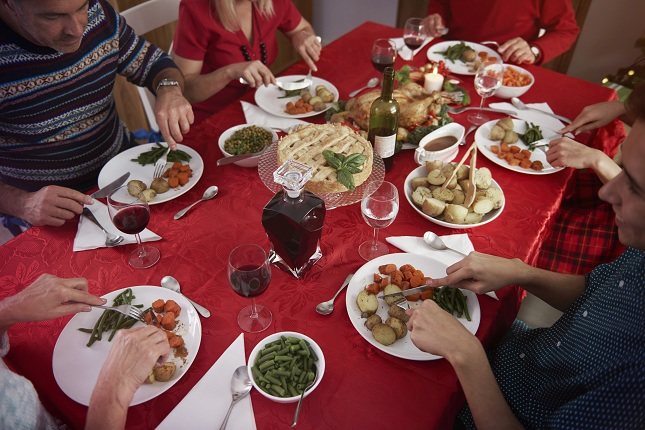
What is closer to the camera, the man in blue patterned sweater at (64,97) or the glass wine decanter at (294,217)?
the glass wine decanter at (294,217)

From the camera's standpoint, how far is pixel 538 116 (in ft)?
6.91

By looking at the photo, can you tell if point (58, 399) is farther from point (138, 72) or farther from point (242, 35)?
point (242, 35)

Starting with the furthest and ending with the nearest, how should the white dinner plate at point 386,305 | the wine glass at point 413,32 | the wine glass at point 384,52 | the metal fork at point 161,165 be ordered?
1. the wine glass at point 413,32
2. the wine glass at point 384,52
3. the metal fork at point 161,165
4. the white dinner plate at point 386,305

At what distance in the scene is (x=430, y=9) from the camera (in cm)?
308

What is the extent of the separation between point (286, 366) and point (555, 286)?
2.91 feet

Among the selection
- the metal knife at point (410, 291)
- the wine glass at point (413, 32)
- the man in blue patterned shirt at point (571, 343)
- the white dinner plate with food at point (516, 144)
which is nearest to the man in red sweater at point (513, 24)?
the wine glass at point (413, 32)

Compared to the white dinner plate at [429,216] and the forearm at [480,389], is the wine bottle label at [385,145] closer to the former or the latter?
the white dinner plate at [429,216]

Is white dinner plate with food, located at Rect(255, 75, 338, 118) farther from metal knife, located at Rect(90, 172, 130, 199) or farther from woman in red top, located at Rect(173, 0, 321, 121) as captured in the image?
metal knife, located at Rect(90, 172, 130, 199)

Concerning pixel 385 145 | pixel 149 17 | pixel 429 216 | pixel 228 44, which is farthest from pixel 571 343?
pixel 149 17

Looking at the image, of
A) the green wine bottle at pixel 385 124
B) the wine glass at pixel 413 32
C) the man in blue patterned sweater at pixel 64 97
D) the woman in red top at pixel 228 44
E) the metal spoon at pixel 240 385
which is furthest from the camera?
the wine glass at pixel 413 32

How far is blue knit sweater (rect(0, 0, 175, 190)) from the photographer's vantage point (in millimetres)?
1738

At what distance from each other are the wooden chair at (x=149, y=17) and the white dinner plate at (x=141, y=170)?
623 millimetres

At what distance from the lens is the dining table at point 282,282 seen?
1.10m

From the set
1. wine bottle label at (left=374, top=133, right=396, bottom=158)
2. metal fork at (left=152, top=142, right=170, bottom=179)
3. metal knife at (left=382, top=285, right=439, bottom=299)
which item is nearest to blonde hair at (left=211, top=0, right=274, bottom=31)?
metal fork at (left=152, top=142, right=170, bottom=179)
